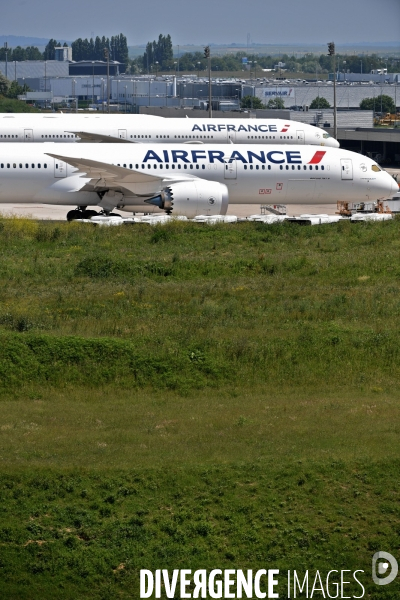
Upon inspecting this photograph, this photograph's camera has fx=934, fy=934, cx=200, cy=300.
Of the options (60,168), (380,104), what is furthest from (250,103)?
(60,168)

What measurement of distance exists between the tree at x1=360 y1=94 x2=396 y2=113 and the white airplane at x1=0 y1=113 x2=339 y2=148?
89664 mm

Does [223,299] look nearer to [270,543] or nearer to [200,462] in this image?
[200,462]

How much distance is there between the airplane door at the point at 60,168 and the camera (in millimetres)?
42344

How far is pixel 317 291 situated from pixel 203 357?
7871 millimetres

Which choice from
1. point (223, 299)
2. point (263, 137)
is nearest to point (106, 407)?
point (223, 299)

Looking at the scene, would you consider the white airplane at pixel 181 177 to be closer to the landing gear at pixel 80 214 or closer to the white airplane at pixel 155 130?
the landing gear at pixel 80 214

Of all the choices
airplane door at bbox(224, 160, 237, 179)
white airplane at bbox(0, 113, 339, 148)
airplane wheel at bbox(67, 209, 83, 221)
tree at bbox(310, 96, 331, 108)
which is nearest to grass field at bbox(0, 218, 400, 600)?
airplane wheel at bbox(67, 209, 83, 221)

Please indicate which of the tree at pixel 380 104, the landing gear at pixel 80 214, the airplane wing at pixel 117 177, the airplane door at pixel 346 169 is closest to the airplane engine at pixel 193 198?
the airplane wing at pixel 117 177

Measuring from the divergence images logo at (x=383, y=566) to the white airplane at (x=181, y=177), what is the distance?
28.0 metres

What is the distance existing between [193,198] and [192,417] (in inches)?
918

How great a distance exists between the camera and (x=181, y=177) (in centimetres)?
4331

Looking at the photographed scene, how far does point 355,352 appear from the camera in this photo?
24.1 m

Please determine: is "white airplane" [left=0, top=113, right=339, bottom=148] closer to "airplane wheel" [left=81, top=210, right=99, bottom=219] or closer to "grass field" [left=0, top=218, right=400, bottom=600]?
"airplane wheel" [left=81, top=210, right=99, bottom=219]

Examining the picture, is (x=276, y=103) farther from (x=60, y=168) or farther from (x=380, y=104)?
(x=60, y=168)
